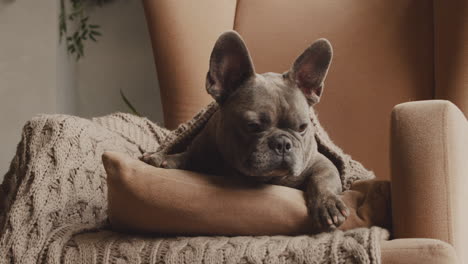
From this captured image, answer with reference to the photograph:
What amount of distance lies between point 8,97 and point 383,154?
5.50 ft

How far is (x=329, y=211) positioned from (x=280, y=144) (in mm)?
178

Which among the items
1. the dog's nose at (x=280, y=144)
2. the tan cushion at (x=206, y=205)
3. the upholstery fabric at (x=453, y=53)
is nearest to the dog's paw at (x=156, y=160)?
the tan cushion at (x=206, y=205)

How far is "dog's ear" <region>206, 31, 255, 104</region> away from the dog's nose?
7.8 inches

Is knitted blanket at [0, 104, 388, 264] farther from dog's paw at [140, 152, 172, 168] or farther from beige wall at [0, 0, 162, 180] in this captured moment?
beige wall at [0, 0, 162, 180]

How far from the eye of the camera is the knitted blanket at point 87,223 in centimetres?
108

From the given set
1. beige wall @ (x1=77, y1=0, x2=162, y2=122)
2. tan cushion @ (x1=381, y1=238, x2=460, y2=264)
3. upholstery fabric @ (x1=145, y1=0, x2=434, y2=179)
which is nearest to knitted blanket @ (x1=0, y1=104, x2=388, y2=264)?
tan cushion @ (x1=381, y1=238, x2=460, y2=264)

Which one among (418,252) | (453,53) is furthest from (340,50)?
(418,252)

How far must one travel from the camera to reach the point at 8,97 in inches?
105

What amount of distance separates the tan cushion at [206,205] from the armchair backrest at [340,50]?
71 cm

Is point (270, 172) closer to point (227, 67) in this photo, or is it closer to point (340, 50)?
point (227, 67)

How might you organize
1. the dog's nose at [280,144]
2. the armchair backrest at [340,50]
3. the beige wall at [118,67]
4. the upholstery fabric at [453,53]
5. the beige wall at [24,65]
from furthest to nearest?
the beige wall at [118,67] < the beige wall at [24,65] < the armchair backrest at [340,50] < the upholstery fabric at [453,53] < the dog's nose at [280,144]

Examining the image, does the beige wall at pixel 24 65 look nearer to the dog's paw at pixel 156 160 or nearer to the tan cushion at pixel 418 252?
the dog's paw at pixel 156 160

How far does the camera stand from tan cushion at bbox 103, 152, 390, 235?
1180 millimetres

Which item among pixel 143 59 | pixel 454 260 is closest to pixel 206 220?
pixel 454 260
